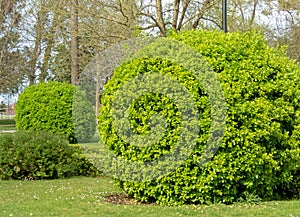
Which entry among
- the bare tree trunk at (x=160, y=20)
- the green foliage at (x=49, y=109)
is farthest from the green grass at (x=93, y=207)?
the green foliage at (x=49, y=109)

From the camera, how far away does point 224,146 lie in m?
5.56

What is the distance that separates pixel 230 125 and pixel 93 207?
2076mm

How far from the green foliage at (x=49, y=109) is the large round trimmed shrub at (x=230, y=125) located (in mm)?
8413

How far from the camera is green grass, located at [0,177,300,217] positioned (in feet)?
17.5

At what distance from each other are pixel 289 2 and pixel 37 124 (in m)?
12.8

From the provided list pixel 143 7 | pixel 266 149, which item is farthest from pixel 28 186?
pixel 143 7

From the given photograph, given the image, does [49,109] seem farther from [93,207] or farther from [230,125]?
[230,125]

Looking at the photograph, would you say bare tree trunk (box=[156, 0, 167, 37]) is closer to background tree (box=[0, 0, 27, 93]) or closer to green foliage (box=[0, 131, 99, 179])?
green foliage (box=[0, 131, 99, 179])

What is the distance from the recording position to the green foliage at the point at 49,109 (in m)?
14.3

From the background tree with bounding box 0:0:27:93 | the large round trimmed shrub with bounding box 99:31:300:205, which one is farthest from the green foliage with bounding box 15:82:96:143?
the background tree with bounding box 0:0:27:93

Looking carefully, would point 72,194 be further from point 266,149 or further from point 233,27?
point 233,27

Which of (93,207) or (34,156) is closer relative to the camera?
(93,207)

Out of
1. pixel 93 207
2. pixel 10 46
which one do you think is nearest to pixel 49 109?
pixel 93 207

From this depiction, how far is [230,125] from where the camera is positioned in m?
5.61
